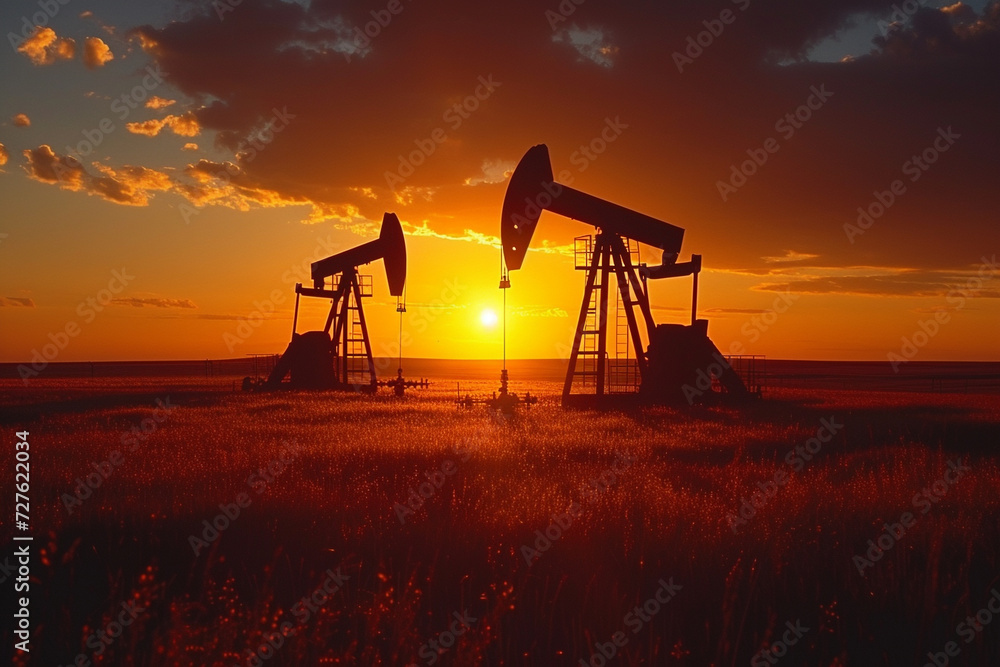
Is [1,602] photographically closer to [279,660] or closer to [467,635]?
[279,660]

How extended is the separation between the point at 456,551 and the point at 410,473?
3668 millimetres

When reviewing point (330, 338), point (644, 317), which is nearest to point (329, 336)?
point (330, 338)

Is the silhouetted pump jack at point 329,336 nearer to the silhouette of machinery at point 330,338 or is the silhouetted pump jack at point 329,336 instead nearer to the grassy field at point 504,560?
the silhouette of machinery at point 330,338

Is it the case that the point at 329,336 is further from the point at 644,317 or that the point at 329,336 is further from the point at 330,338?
the point at 644,317

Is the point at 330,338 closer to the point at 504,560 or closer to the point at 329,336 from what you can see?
the point at 329,336

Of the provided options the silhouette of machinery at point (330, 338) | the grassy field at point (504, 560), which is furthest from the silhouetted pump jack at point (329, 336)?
the grassy field at point (504, 560)

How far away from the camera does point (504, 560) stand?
14.5ft

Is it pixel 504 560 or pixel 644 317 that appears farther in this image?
pixel 644 317

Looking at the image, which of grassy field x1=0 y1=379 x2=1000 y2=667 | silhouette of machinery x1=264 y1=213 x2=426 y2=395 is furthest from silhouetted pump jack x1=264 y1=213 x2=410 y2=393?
grassy field x1=0 y1=379 x2=1000 y2=667

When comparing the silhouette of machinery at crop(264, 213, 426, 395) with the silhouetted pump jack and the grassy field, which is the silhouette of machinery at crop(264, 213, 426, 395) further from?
the grassy field

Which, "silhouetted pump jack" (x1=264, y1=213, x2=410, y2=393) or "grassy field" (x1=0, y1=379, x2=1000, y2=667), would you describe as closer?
"grassy field" (x1=0, y1=379, x2=1000, y2=667)

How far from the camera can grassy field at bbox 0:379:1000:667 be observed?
10.7 feet

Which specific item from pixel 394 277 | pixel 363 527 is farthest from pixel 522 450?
pixel 394 277

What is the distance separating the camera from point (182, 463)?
8078 millimetres
